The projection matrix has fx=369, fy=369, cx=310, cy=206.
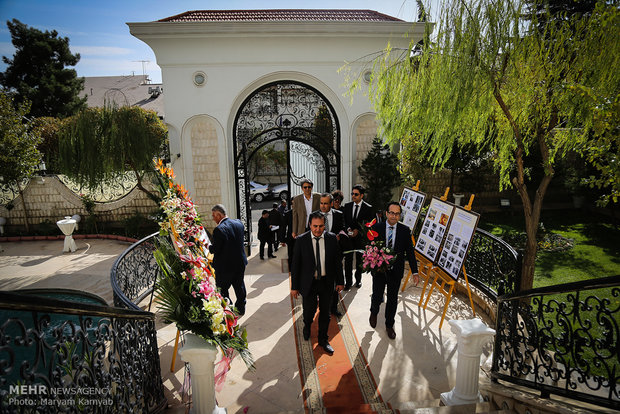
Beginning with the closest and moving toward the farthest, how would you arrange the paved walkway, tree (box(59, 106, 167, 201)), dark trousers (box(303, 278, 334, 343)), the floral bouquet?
1. the paved walkway
2. dark trousers (box(303, 278, 334, 343))
3. the floral bouquet
4. tree (box(59, 106, 167, 201))

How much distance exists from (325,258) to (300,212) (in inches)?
93.2

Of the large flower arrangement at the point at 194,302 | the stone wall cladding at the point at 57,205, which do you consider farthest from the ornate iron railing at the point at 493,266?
the stone wall cladding at the point at 57,205

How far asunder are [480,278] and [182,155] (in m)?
8.24

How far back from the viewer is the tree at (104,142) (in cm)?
1152

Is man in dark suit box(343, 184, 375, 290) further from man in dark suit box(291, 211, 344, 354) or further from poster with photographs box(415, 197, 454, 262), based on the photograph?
man in dark suit box(291, 211, 344, 354)

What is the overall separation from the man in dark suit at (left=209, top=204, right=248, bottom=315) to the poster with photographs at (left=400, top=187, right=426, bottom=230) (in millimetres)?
3275

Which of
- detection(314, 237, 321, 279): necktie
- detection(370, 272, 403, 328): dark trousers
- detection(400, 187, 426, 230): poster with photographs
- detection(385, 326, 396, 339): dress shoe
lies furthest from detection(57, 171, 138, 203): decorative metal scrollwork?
detection(385, 326, 396, 339): dress shoe

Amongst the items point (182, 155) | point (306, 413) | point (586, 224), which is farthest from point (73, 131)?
point (586, 224)

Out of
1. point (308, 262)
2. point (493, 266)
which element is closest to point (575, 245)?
point (493, 266)

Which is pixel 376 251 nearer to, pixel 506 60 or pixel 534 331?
pixel 534 331

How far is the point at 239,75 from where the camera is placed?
33.3ft

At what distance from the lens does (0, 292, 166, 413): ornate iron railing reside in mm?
1987

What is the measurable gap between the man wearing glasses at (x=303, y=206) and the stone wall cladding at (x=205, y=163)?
4.15m

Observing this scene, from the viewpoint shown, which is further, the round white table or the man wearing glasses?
the round white table
